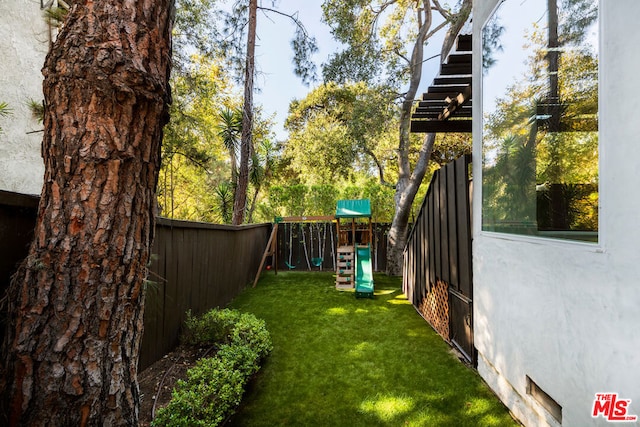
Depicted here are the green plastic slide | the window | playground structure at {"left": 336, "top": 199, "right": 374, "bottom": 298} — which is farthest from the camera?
playground structure at {"left": 336, "top": 199, "right": 374, "bottom": 298}

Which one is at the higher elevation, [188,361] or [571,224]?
[571,224]

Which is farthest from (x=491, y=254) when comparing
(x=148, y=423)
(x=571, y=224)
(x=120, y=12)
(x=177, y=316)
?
(x=177, y=316)

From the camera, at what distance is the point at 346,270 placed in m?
6.80

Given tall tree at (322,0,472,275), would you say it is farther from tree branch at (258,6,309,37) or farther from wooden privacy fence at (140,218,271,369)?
wooden privacy fence at (140,218,271,369)

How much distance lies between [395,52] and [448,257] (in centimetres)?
636

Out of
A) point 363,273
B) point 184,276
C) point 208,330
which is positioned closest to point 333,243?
point 363,273

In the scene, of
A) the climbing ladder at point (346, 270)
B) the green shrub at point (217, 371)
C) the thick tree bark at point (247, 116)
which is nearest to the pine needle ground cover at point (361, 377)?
the green shrub at point (217, 371)

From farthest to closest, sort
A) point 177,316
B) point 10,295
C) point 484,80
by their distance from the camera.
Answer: point 177,316
point 484,80
point 10,295

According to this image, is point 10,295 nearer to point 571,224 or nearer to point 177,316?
point 177,316

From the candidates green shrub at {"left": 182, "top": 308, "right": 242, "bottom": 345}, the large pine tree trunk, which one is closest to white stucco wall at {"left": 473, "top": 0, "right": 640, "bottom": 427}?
the large pine tree trunk

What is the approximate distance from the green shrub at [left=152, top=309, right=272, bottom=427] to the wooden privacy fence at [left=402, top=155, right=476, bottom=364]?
2.22 metres

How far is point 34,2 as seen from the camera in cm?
416

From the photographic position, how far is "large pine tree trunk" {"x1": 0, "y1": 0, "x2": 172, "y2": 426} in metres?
1.16

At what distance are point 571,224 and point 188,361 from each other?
3283 millimetres
